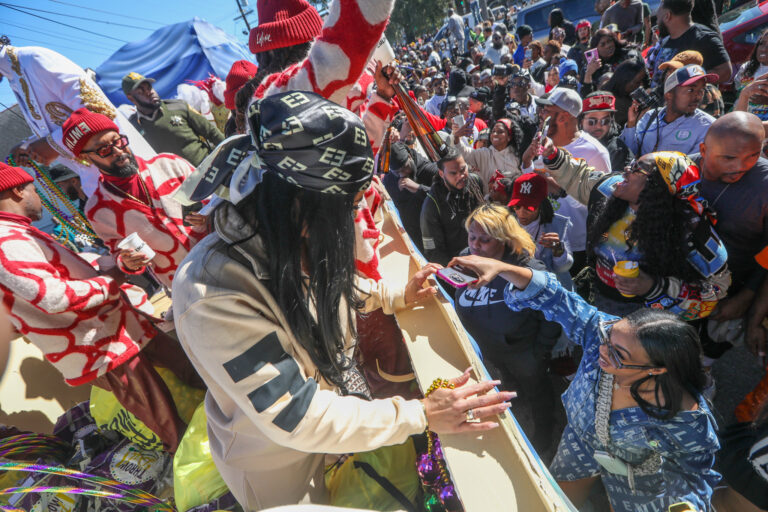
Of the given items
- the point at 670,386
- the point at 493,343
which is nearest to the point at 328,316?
the point at 670,386

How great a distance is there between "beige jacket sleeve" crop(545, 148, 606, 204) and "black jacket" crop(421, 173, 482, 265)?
0.76 meters

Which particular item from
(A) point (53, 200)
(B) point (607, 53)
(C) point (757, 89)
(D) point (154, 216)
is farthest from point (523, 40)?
(A) point (53, 200)

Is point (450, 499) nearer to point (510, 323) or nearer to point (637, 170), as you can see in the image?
point (510, 323)

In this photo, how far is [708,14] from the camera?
16.1 feet

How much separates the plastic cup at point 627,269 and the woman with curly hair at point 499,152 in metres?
2.15

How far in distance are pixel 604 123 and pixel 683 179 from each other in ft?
6.98

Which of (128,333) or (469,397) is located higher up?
(128,333)

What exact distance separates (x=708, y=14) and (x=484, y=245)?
514cm

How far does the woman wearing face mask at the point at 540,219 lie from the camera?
3035 millimetres

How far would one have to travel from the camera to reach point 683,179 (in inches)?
84.4

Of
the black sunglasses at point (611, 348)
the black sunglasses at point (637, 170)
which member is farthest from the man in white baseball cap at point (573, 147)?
the black sunglasses at point (611, 348)

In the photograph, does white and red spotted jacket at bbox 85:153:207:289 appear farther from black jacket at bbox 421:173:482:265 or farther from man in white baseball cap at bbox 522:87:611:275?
man in white baseball cap at bbox 522:87:611:275

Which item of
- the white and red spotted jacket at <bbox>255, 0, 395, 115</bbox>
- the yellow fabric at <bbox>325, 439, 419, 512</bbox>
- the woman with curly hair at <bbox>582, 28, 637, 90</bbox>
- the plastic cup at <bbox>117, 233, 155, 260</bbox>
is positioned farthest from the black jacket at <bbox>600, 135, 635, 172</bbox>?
the plastic cup at <bbox>117, 233, 155, 260</bbox>

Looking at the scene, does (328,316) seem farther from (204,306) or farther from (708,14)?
(708,14)
